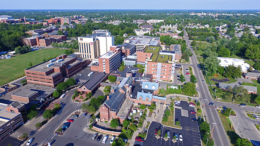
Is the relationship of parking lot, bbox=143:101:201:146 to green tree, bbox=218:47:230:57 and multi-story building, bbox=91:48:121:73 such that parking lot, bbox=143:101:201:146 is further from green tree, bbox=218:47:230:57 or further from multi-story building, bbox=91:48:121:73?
green tree, bbox=218:47:230:57

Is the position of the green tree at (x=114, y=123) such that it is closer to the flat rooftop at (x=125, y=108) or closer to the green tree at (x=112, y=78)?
the flat rooftop at (x=125, y=108)

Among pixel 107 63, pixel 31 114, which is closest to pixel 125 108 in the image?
→ pixel 31 114

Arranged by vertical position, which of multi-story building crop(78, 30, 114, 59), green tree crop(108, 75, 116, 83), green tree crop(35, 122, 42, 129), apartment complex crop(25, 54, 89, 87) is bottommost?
green tree crop(35, 122, 42, 129)

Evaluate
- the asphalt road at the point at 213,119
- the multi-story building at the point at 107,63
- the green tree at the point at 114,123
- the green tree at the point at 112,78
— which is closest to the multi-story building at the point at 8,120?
the green tree at the point at 114,123

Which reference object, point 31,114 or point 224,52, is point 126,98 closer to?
point 31,114

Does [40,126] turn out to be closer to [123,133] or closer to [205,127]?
[123,133]

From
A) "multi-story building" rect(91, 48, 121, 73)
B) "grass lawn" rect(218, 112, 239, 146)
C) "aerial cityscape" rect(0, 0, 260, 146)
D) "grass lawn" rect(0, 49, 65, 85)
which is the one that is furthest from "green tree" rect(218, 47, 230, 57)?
"grass lawn" rect(0, 49, 65, 85)
